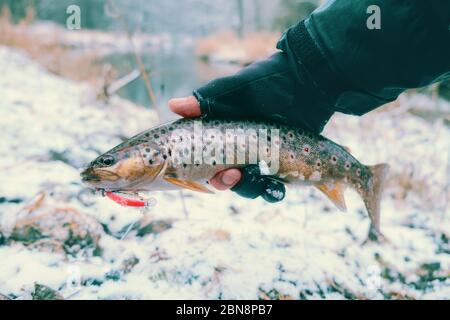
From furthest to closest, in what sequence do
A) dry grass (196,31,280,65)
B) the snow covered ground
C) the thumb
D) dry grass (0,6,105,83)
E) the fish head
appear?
dry grass (196,31,280,65)
dry grass (0,6,105,83)
the snow covered ground
the thumb
the fish head

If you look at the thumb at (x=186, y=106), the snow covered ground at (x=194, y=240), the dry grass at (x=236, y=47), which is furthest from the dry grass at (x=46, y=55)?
the dry grass at (x=236, y=47)

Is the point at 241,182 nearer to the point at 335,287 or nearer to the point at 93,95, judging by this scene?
the point at 335,287

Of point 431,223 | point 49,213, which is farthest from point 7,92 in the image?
point 431,223

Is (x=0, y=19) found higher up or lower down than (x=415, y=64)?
higher up

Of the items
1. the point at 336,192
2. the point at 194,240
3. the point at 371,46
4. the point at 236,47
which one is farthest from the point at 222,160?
the point at 236,47

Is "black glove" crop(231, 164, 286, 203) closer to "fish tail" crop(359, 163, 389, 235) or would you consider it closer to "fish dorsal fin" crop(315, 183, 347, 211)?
"fish dorsal fin" crop(315, 183, 347, 211)

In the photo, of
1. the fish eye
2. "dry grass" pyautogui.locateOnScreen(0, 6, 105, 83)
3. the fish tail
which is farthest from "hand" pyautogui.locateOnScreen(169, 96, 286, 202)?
"dry grass" pyautogui.locateOnScreen(0, 6, 105, 83)
